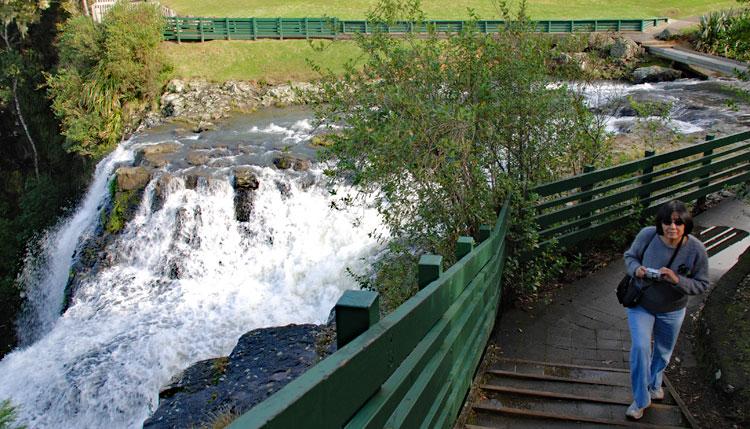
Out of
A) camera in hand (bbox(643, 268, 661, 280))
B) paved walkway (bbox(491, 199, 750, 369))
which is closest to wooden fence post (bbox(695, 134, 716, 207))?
paved walkway (bbox(491, 199, 750, 369))

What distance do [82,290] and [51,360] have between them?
3.05m

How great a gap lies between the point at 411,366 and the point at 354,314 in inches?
33.0

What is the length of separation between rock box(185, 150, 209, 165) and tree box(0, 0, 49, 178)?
15513 millimetres

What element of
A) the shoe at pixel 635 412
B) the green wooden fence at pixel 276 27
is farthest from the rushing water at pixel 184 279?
the green wooden fence at pixel 276 27

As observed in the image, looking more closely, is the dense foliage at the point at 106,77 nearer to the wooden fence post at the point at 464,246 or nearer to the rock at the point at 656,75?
the rock at the point at 656,75

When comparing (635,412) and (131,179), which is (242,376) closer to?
(635,412)

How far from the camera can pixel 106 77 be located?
88.5 feet

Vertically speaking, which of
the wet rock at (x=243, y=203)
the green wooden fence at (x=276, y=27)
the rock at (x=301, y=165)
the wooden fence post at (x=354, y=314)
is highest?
the green wooden fence at (x=276, y=27)

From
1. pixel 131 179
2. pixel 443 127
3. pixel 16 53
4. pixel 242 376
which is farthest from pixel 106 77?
pixel 443 127

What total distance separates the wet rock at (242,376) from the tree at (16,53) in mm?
25328

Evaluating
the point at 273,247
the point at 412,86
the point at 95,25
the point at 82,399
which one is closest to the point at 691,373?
the point at 412,86

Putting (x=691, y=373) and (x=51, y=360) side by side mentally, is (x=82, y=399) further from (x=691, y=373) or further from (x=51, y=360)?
(x=691, y=373)

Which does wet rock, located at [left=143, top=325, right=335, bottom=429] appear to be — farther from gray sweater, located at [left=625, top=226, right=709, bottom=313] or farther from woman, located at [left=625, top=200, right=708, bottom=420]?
gray sweater, located at [left=625, top=226, right=709, bottom=313]

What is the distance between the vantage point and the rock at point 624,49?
27778 millimetres
